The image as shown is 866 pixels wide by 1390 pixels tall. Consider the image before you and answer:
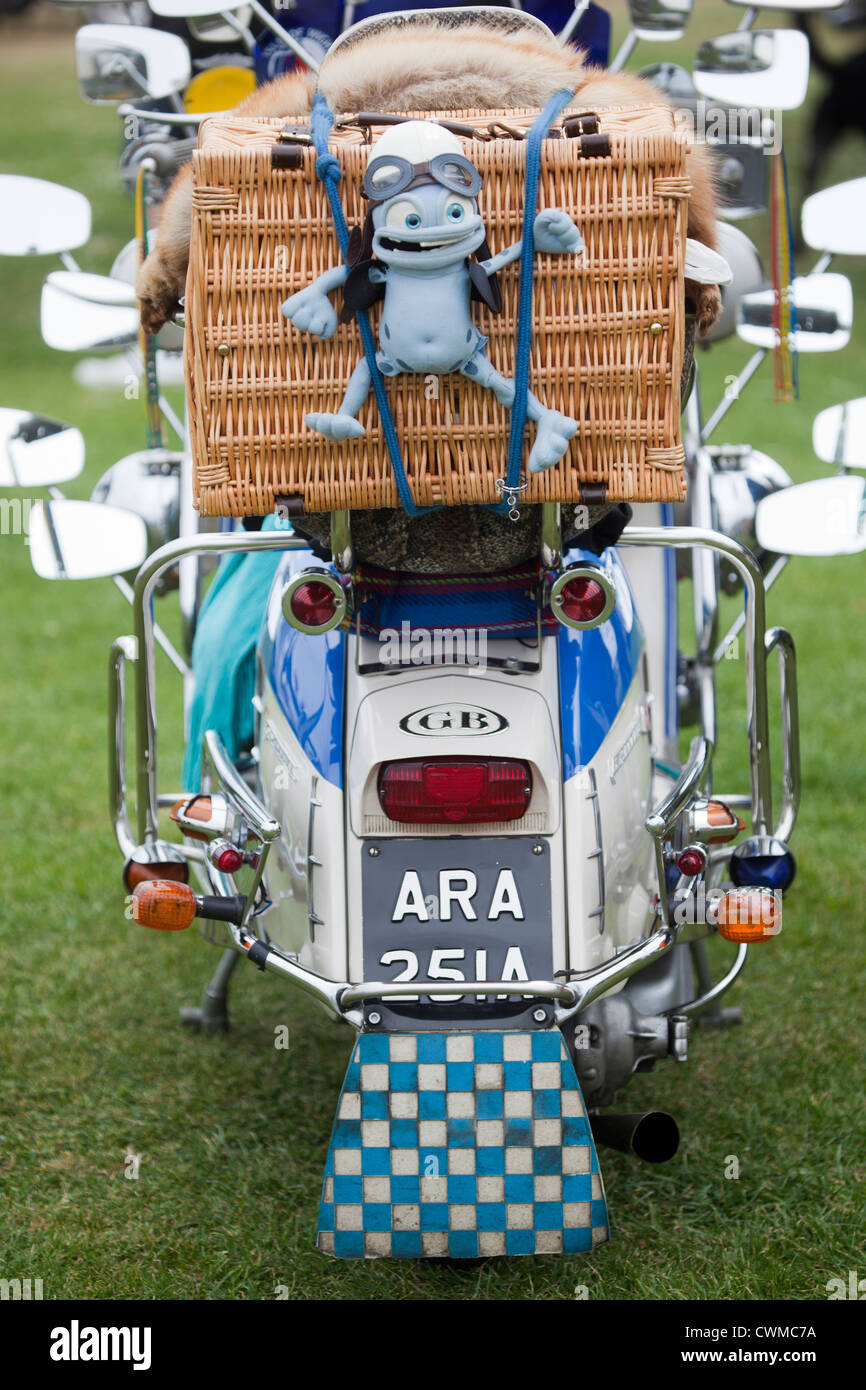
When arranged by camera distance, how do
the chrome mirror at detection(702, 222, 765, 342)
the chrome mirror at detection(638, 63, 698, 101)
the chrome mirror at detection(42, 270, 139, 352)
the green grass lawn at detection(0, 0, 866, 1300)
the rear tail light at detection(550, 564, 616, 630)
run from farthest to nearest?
the chrome mirror at detection(638, 63, 698, 101) → the chrome mirror at detection(42, 270, 139, 352) → the chrome mirror at detection(702, 222, 765, 342) → the green grass lawn at detection(0, 0, 866, 1300) → the rear tail light at detection(550, 564, 616, 630)

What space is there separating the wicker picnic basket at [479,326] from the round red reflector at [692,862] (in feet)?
2.08

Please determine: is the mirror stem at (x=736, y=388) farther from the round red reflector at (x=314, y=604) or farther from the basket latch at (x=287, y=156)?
the basket latch at (x=287, y=156)

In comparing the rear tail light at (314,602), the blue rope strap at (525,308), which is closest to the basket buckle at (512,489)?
the blue rope strap at (525,308)

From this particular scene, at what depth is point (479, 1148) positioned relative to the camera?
219 cm

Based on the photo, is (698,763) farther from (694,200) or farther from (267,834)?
(694,200)

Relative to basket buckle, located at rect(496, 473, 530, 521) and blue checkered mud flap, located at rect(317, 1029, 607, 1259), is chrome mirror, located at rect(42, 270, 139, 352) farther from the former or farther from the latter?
blue checkered mud flap, located at rect(317, 1029, 607, 1259)

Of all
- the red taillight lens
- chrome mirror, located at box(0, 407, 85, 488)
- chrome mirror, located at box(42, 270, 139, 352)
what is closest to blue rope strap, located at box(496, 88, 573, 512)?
the red taillight lens

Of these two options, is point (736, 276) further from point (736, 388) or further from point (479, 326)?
point (479, 326)

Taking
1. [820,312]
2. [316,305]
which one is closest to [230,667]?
[316,305]

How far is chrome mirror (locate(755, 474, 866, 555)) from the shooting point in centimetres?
293

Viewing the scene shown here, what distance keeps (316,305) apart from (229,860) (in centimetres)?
88

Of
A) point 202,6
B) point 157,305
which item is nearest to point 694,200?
point 157,305

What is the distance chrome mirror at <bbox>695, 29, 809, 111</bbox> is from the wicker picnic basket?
1426 mm
